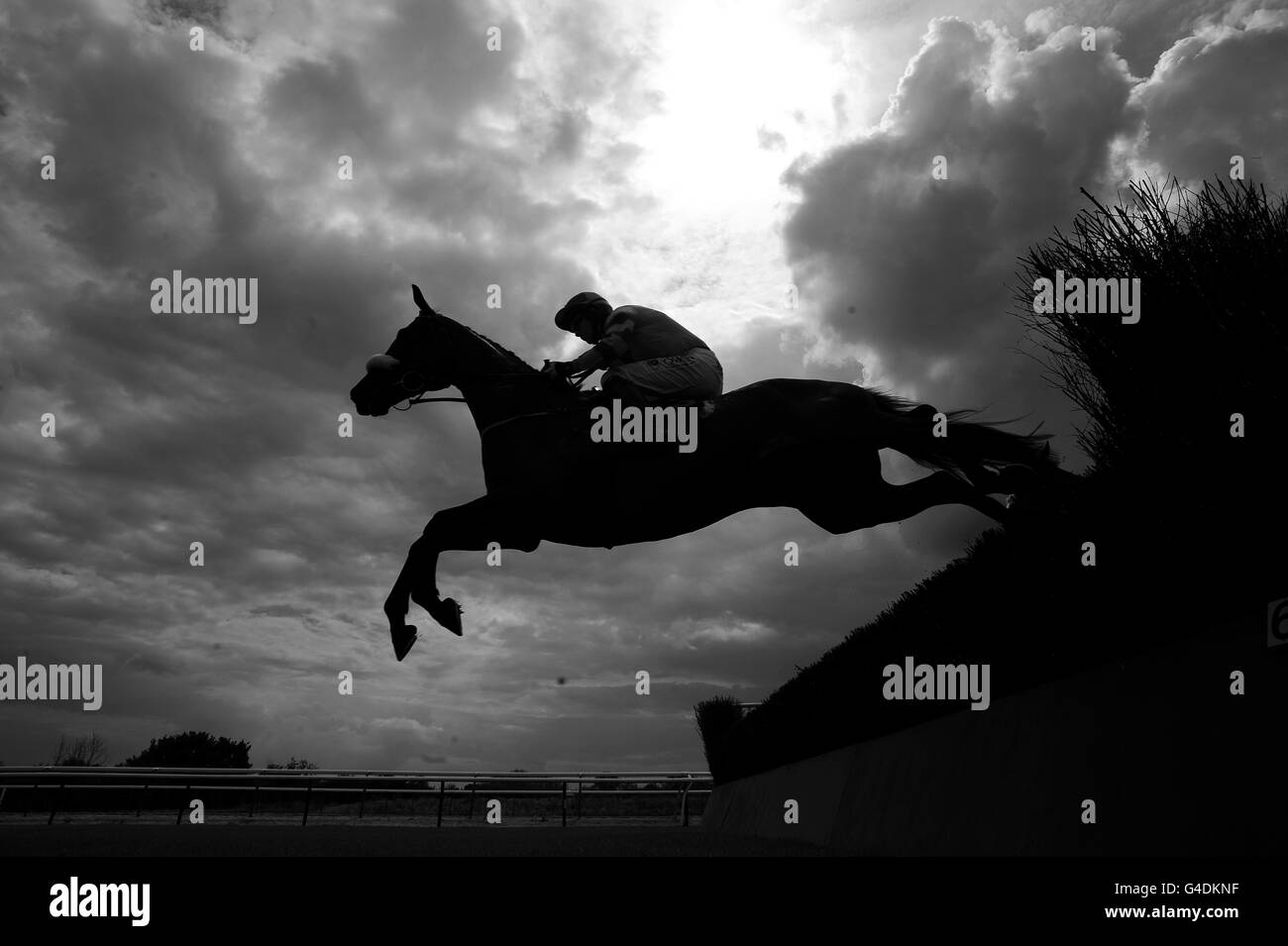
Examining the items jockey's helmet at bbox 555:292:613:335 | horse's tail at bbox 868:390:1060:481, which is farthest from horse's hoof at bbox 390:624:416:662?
horse's tail at bbox 868:390:1060:481

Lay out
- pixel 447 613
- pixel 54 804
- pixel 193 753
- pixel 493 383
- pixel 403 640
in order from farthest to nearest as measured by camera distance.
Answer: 1. pixel 193 753
2. pixel 54 804
3. pixel 493 383
4. pixel 447 613
5. pixel 403 640

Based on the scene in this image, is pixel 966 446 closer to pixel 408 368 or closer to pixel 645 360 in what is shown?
pixel 645 360

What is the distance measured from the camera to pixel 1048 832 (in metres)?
4.50

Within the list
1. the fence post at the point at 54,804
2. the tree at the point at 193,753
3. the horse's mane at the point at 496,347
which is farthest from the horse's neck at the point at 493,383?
the tree at the point at 193,753

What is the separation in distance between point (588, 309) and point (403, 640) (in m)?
2.22

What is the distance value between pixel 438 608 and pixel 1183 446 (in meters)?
3.76

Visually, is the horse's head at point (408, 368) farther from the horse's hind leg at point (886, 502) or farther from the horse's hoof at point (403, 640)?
the horse's hind leg at point (886, 502)

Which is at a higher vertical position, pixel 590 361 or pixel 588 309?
pixel 588 309

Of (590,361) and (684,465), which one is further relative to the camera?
(590,361)

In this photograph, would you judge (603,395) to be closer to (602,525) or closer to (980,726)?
(602,525)

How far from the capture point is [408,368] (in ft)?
19.3

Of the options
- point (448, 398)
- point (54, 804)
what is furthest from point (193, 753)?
point (448, 398)

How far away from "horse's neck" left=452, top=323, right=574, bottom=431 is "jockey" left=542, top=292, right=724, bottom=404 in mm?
158
